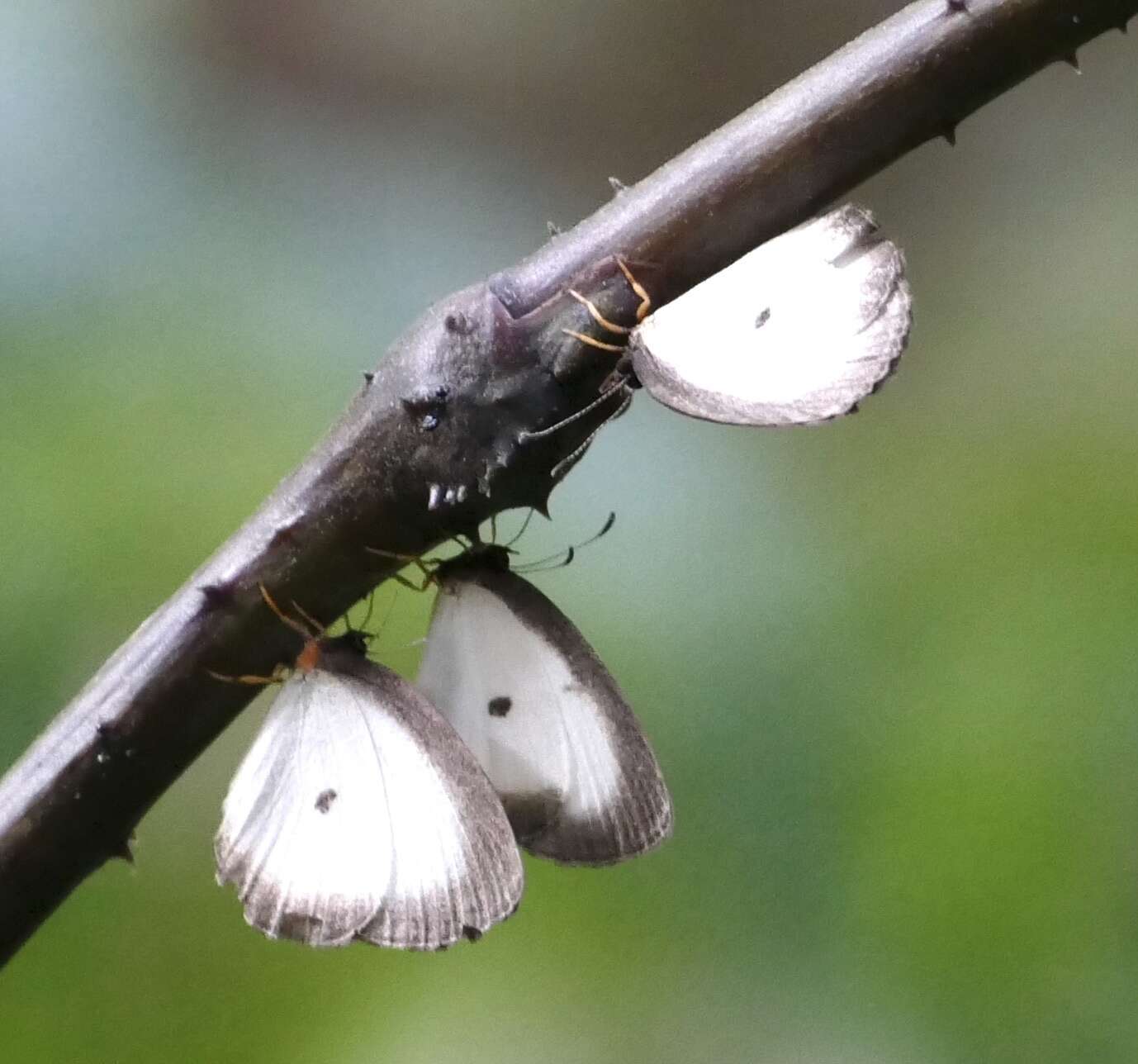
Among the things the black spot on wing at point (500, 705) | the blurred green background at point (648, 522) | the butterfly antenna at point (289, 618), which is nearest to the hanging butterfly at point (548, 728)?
the black spot on wing at point (500, 705)

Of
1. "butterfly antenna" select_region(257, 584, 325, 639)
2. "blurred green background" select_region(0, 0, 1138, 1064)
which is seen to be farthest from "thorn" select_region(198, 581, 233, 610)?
"blurred green background" select_region(0, 0, 1138, 1064)

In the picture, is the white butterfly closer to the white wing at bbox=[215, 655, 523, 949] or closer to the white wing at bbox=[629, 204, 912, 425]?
the white wing at bbox=[215, 655, 523, 949]

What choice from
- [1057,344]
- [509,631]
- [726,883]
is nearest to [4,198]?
[509,631]

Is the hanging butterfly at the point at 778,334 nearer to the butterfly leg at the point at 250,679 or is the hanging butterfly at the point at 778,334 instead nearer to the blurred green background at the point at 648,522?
the butterfly leg at the point at 250,679

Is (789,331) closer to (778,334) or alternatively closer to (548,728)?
(778,334)

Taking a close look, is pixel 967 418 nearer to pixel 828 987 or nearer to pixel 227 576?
pixel 828 987

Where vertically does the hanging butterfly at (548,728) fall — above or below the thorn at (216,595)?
above
